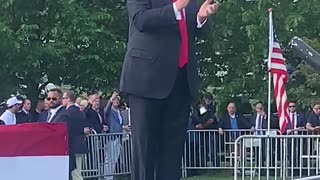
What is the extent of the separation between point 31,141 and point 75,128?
9.36 m

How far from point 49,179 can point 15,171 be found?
0.64 feet

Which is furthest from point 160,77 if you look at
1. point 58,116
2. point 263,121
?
point 263,121

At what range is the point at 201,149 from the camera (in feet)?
62.1

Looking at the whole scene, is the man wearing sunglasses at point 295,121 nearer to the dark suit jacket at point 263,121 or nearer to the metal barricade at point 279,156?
the dark suit jacket at point 263,121

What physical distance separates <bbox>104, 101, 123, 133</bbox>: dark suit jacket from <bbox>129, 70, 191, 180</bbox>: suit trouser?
13.0 meters

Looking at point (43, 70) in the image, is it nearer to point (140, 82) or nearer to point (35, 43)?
point (35, 43)

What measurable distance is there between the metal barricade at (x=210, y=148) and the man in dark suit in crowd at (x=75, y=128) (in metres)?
4.27

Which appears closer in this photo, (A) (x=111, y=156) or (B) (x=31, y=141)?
(B) (x=31, y=141)

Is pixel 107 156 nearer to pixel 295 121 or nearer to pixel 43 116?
pixel 43 116

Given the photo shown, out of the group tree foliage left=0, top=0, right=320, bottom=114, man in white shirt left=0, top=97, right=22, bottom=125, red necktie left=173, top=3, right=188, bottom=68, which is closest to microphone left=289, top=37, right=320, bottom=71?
red necktie left=173, top=3, right=188, bottom=68

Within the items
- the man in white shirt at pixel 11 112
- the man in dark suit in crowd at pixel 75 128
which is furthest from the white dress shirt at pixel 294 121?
the man in white shirt at pixel 11 112

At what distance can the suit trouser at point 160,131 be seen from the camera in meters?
5.07

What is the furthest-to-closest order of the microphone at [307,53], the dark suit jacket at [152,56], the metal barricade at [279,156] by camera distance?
the metal barricade at [279,156] → the dark suit jacket at [152,56] → the microphone at [307,53]

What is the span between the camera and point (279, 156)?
13.7 meters
